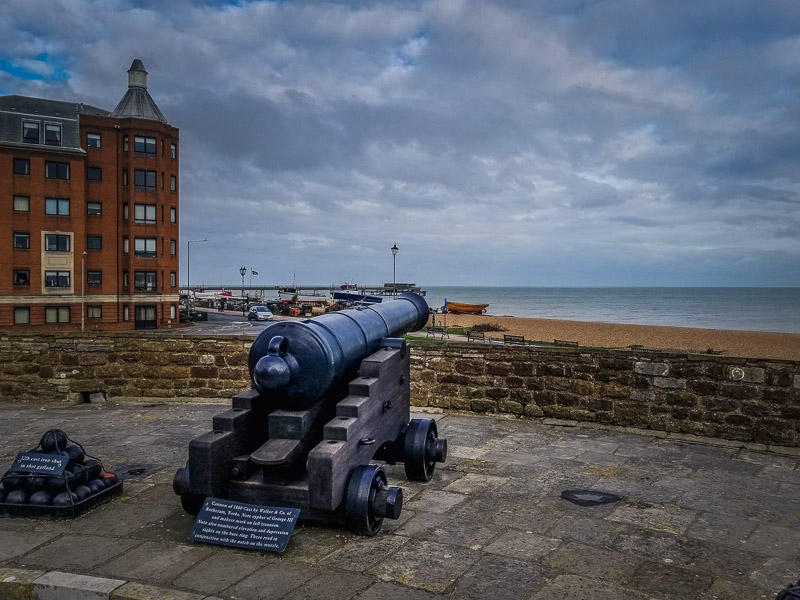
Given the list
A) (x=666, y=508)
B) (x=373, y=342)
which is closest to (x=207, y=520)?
(x=373, y=342)

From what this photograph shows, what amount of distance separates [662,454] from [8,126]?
4877 cm

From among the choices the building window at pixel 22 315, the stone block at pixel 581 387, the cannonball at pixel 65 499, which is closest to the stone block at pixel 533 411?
the stone block at pixel 581 387

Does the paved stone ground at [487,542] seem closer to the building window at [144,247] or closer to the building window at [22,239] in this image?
the building window at [22,239]

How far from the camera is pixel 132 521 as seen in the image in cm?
505

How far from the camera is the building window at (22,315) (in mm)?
43812

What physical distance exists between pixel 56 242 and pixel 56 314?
507 centimetres

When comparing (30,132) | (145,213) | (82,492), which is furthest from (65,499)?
(30,132)

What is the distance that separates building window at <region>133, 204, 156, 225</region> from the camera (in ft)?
157

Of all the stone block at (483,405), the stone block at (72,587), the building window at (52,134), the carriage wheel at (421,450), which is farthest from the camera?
the building window at (52,134)

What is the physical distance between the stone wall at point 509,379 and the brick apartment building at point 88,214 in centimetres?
3788

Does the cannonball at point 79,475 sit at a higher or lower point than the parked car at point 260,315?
higher

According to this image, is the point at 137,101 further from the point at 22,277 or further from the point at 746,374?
the point at 746,374

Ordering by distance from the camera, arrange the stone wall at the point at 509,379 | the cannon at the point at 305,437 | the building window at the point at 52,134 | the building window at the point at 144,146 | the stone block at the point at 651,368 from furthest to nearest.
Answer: the building window at the point at 144,146, the building window at the point at 52,134, the stone block at the point at 651,368, the stone wall at the point at 509,379, the cannon at the point at 305,437

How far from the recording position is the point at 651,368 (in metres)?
8.55
